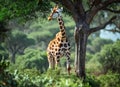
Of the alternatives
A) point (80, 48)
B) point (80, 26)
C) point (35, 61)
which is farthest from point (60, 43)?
point (35, 61)

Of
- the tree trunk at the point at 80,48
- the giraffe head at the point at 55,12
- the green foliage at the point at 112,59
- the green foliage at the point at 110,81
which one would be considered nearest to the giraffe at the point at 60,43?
the giraffe head at the point at 55,12

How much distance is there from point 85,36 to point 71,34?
42.1 meters

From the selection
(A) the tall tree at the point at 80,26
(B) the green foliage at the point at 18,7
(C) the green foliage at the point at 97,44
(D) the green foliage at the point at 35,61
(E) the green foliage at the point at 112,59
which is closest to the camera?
(B) the green foliage at the point at 18,7

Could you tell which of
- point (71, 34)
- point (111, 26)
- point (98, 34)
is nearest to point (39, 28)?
point (71, 34)

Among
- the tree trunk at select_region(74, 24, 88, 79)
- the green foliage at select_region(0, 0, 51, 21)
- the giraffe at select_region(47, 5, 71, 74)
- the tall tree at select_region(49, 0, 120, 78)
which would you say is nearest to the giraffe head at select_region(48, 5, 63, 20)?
the giraffe at select_region(47, 5, 71, 74)

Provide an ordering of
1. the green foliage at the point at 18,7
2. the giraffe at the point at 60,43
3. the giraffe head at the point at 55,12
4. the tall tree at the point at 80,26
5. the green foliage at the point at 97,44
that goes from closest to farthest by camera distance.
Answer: the green foliage at the point at 18,7 < the tall tree at the point at 80,26 < the giraffe head at the point at 55,12 < the giraffe at the point at 60,43 < the green foliage at the point at 97,44

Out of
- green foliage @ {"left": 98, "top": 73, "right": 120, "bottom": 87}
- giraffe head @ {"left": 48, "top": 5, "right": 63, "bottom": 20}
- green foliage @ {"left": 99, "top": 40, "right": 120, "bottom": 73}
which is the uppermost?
giraffe head @ {"left": 48, "top": 5, "right": 63, "bottom": 20}

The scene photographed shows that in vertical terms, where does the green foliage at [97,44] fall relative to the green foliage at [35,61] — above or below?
above

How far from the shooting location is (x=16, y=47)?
51062 mm

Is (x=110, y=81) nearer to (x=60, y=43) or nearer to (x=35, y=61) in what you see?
(x=60, y=43)

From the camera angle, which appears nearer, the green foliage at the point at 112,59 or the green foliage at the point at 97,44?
the green foliage at the point at 112,59

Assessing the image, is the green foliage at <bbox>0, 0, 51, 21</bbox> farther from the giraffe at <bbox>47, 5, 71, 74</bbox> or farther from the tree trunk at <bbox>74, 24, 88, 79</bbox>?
the tree trunk at <bbox>74, 24, 88, 79</bbox>

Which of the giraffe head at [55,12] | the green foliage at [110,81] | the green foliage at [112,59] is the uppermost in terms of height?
the giraffe head at [55,12]

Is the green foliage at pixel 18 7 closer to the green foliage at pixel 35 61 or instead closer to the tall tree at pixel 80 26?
the tall tree at pixel 80 26
